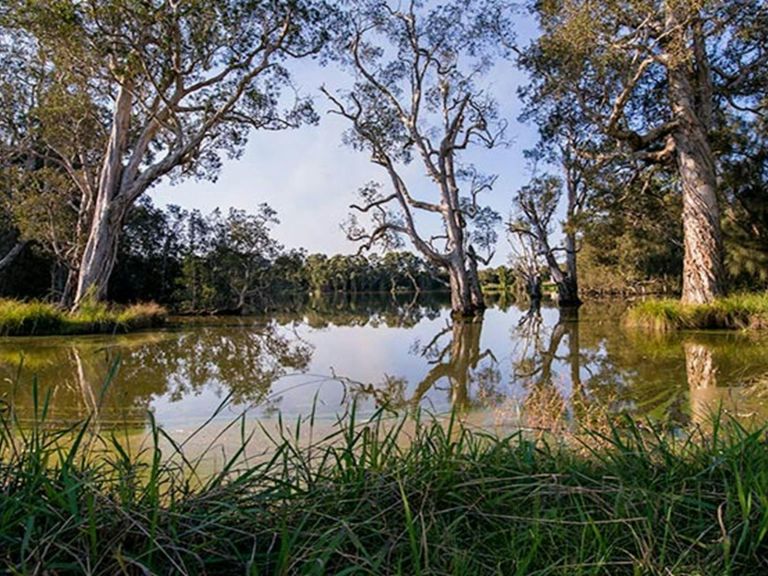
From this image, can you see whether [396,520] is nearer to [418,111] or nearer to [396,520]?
[396,520]

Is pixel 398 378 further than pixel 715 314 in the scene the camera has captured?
No

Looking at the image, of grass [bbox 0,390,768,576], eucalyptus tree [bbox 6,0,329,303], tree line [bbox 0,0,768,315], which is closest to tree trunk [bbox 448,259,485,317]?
tree line [bbox 0,0,768,315]

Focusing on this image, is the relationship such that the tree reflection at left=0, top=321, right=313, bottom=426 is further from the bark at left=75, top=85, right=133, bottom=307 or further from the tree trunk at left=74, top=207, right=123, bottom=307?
the bark at left=75, top=85, right=133, bottom=307

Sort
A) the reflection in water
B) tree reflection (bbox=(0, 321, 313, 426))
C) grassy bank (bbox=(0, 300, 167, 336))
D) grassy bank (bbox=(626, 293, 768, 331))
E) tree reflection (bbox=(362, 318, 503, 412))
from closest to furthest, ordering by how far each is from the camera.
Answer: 1. tree reflection (bbox=(0, 321, 313, 426))
2. tree reflection (bbox=(362, 318, 503, 412))
3. the reflection in water
4. grassy bank (bbox=(626, 293, 768, 331))
5. grassy bank (bbox=(0, 300, 167, 336))

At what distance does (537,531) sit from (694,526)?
0.44 meters

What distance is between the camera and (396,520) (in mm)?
1333

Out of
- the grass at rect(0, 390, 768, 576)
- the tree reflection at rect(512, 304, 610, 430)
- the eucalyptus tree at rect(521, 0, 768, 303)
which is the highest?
the eucalyptus tree at rect(521, 0, 768, 303)

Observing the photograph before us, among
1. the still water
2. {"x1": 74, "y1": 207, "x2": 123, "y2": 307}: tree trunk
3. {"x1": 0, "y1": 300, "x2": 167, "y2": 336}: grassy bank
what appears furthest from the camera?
{"x1": 74, "y1": 207, "x2": 123, "y2": 307}: tree trunk

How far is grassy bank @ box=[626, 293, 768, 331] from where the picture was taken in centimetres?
796

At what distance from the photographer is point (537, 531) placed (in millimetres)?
1192

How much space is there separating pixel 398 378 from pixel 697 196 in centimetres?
745

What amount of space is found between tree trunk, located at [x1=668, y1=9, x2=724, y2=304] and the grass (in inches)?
353

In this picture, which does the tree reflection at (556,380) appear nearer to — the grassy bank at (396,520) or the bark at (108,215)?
the grassy bank at (396,520)

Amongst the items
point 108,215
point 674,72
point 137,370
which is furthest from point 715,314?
point 108,215
